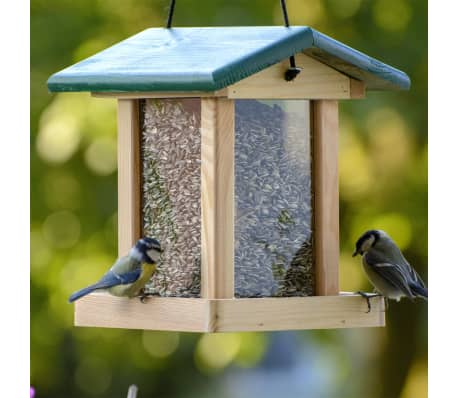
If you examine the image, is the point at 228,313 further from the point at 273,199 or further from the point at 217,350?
the point at 217,350

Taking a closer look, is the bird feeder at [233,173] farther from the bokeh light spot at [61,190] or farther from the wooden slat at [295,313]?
the bokeh light spot at [61,190]

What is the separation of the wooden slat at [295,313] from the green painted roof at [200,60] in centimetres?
73

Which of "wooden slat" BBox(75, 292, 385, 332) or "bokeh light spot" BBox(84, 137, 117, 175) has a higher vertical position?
"bokeh light spot" BBox(84, 137, 117, 175)

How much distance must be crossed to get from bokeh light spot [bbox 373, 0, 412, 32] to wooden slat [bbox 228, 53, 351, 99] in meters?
3.53

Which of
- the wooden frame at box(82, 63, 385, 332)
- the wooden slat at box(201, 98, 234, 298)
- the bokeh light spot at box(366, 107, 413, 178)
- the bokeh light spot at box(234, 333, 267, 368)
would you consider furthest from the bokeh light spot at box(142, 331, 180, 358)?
the wooden slat at box(201, 98, 234, 298)

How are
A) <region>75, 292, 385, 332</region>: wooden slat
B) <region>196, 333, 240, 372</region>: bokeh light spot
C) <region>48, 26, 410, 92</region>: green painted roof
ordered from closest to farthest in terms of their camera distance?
<region>48, 26, 410, 92</region>: green painted roof, <region>75, 292, 385, 332</region>: wooden slat, <region>196, 333, 240, 372</region>: bokeh light spot

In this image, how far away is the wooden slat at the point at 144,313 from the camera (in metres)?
3.69

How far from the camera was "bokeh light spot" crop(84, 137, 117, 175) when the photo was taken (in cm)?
720

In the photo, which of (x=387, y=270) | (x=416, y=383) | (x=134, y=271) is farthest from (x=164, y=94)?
(x=416, y=383)

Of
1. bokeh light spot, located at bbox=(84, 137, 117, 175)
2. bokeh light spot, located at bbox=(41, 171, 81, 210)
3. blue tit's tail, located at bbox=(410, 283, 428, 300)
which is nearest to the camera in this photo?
blue tit's tail, located at bbox=(410, 283, 428, 300)

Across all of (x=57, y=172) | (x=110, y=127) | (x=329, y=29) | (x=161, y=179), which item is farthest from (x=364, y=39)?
(x=161, y=179)

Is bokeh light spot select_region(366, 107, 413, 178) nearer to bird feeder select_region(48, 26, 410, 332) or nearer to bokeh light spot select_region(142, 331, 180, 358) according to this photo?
bokeh light spot select_region(142, 331, 180, 358)

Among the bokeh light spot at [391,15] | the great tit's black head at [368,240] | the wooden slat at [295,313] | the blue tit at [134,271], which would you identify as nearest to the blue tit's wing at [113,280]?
the blue tit at [134,271]

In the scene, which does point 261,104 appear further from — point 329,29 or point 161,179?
point 329,29
